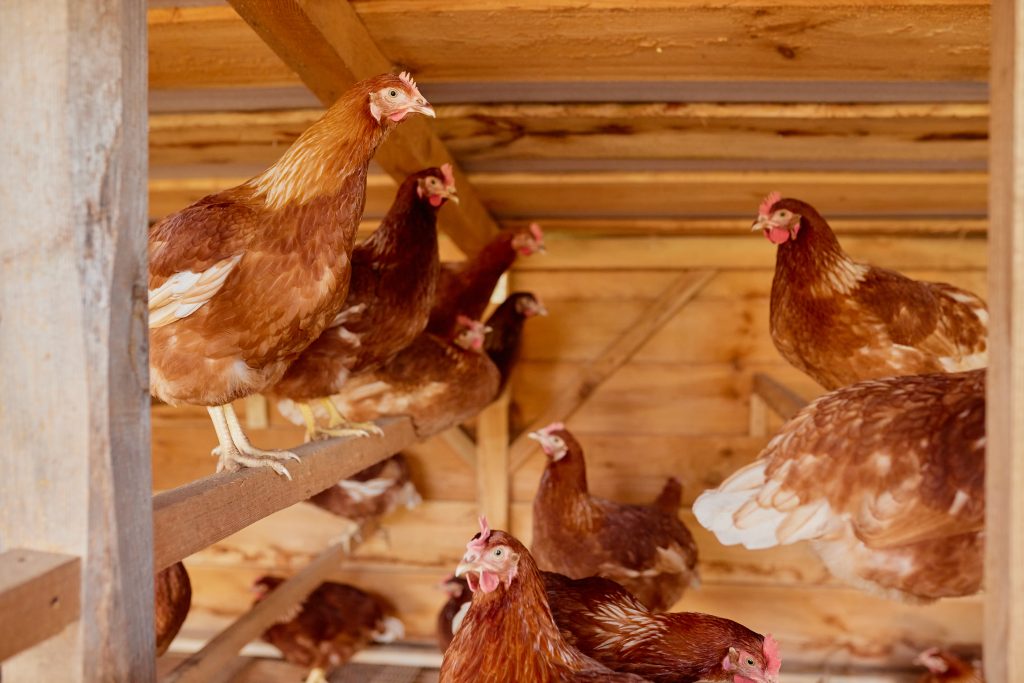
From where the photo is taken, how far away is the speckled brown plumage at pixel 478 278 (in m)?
2.35

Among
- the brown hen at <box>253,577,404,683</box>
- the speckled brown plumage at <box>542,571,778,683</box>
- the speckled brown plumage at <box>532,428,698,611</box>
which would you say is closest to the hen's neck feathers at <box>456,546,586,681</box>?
the speckled brown plumage at <box>542,571,778,683</box>

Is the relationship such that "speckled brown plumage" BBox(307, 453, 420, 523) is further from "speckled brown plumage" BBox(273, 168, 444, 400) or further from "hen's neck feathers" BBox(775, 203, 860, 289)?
"hen's neck feathers" BBox(775, 203, 860, 289)

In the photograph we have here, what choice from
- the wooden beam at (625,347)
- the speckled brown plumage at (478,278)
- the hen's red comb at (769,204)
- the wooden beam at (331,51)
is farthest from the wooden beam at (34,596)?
the wooden beam at (625,347)

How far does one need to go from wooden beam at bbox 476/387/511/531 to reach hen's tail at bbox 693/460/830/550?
1.61m

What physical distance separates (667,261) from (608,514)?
1.06 metres

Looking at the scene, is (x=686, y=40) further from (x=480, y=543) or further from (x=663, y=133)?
(x=480, y=543)

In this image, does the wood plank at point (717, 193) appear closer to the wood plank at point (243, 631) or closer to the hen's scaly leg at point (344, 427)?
the hen's scaly leg at point (344, 427)

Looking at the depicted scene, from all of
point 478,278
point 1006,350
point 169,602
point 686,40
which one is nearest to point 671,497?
point 478,278

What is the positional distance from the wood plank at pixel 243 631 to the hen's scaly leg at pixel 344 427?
0.72 metres

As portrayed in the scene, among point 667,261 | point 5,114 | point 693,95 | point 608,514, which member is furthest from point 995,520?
point 667,261

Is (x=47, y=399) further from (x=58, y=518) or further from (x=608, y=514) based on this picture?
(x=608, y=514)

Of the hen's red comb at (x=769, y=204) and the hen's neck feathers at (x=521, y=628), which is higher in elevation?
the hen's red comb at (x=769, y=204)

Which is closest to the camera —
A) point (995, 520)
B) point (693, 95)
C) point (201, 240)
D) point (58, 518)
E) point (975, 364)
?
point (58, 518)

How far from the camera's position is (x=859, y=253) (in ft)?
9.41
